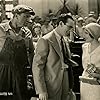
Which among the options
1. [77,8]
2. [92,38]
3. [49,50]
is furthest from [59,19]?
[77,8]

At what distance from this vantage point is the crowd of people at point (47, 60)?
3.05m

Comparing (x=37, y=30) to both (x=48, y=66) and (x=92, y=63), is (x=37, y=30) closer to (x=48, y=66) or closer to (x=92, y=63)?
(x=92, y=63)

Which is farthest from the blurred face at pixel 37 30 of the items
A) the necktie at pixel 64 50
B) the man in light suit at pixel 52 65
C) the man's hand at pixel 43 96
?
the man's hand at pixel 43 96

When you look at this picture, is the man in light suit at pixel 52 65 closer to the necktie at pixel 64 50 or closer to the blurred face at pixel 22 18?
the necktie at pixel 64 50

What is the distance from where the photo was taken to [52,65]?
3080mm

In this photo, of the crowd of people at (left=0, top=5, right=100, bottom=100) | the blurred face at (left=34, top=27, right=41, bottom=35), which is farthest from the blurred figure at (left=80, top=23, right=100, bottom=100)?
the blurred face at (left=34, top=27, right=41, bottom=35)

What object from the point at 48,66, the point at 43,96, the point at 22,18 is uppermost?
the point at 22,18

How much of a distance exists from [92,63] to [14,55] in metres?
0.93

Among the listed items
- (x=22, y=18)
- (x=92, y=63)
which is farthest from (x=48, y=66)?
(x=22, y=18)

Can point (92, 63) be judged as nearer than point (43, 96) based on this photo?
No

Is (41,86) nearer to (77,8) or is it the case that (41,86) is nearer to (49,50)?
(49,50)

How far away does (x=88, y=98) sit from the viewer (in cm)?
359

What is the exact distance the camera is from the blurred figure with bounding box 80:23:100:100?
3.40m

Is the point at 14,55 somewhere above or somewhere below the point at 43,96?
above
